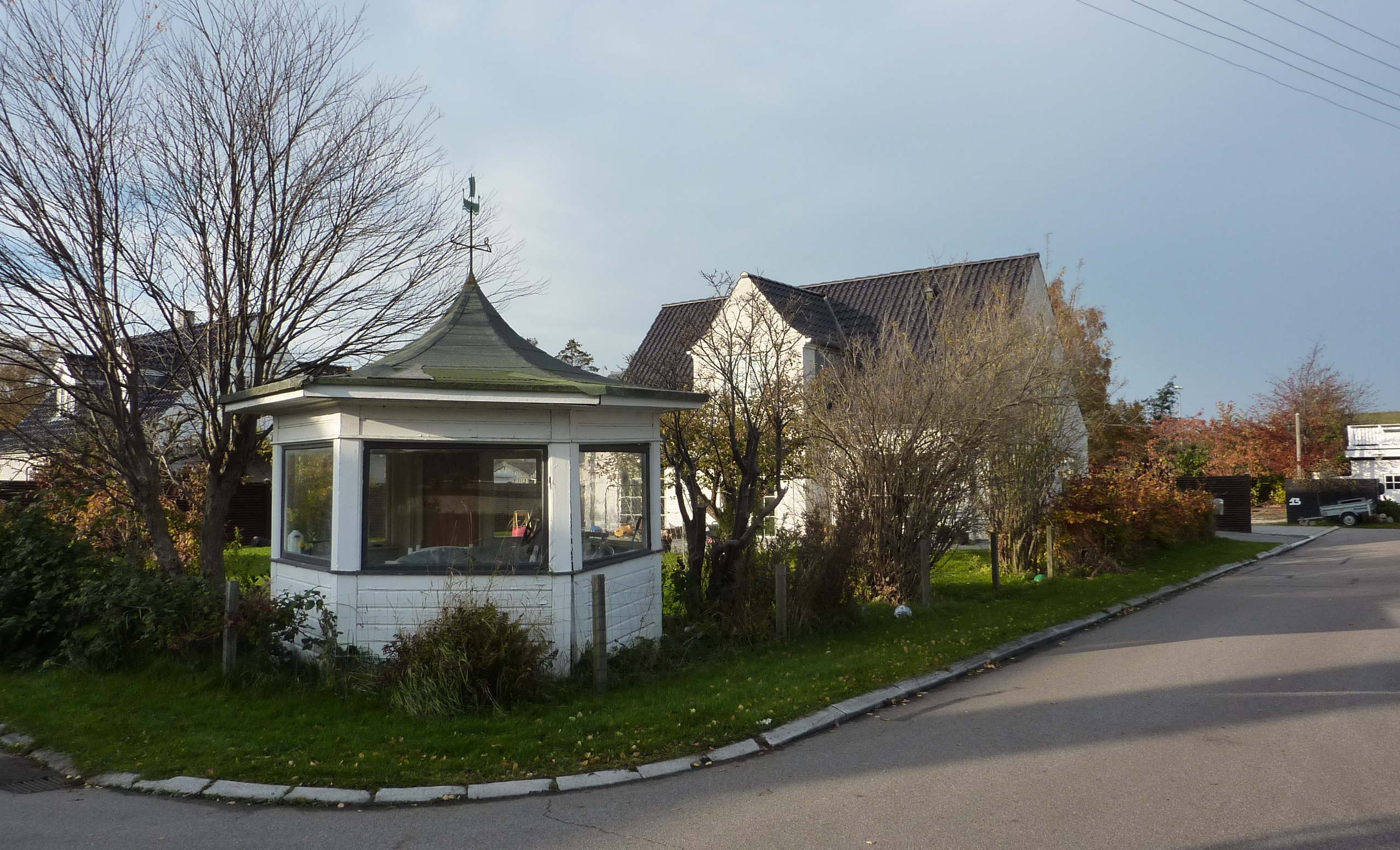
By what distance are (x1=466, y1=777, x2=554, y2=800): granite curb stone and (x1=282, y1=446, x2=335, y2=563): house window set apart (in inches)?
134

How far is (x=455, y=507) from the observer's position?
321 inches

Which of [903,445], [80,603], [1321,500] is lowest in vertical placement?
[80,603]

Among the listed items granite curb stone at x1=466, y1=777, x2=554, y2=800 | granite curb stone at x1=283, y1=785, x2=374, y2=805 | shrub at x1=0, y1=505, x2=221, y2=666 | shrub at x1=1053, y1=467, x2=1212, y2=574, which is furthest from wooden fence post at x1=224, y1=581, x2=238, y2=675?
shrub at x1=1053, y1=467, x2=1212, y2=574

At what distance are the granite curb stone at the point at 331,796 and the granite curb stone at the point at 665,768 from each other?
5.65ft

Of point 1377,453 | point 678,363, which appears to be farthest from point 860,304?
point 1377,453

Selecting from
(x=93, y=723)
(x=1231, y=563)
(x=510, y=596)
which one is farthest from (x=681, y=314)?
(x=93, y=723)

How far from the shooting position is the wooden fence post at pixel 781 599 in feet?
32.2

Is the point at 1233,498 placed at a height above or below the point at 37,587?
above

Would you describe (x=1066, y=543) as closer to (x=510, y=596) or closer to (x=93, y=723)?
(x=510, y=596)

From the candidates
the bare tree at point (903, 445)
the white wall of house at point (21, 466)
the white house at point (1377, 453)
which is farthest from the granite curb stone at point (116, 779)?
the white house at point (1377, 453)

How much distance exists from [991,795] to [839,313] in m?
22.0

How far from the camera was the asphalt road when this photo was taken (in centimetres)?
482

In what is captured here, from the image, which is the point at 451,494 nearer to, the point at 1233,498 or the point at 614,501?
the point at 614,501

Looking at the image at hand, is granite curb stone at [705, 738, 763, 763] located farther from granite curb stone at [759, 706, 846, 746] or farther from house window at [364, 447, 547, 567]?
house window at [364, 447, 547, 567]
